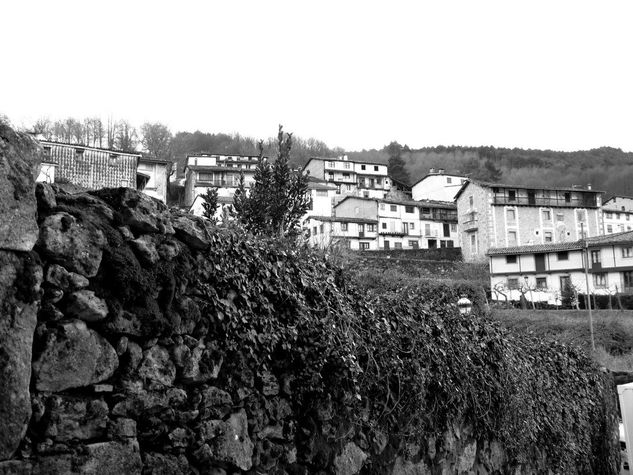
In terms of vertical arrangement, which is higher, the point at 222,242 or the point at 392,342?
the point at 222,242

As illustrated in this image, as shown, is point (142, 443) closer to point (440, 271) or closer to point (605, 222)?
point (440, 271)

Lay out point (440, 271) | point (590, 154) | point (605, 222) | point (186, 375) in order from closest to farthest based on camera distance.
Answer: point (186, 375) → point (440, 271) → point (605, 222) → point (590, 154)

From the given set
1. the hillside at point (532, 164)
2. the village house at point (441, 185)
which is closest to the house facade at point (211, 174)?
the village house at point (441, 185)

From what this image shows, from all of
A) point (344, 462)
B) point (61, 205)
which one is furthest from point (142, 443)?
point (344, 462)

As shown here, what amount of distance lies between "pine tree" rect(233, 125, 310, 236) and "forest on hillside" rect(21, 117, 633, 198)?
46.5 m

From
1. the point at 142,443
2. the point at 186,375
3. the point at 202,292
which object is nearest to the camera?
the point at 142,443

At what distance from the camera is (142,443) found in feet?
10.9

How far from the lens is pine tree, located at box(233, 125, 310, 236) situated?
11023mm

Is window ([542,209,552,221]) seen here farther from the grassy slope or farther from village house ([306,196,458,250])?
the grassy slope

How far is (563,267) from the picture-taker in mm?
52719

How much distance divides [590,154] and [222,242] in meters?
117

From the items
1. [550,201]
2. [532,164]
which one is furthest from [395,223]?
[532,164]

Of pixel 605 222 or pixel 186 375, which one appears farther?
pixel 605 222

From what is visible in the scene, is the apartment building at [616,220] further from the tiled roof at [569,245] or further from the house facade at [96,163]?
the house facade at [96,163]
